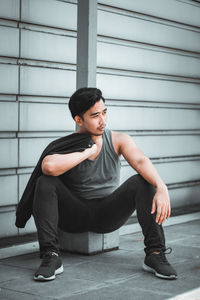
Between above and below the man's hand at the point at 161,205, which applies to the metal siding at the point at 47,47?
above

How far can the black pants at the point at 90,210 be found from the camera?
4.45 meters

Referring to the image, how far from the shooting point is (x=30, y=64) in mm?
5996

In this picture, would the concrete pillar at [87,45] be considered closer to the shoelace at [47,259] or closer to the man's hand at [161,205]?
the man's hand at [161,205]

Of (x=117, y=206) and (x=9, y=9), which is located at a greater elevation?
(x=9, y=9)

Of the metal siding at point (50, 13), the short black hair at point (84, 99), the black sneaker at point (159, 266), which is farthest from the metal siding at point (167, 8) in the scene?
the black sneaker at point (159, 266)

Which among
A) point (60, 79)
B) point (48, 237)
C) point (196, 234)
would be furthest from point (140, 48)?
point (48, 237)

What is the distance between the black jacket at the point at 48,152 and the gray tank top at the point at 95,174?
0.16 metres

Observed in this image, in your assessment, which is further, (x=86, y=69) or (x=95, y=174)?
(x=86, y=69)

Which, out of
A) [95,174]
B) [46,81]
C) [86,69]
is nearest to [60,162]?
[95,174]

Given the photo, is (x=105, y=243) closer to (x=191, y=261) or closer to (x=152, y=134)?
(x=191, y=261)

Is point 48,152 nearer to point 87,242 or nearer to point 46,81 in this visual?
point 87,242

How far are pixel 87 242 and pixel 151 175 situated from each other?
957mm

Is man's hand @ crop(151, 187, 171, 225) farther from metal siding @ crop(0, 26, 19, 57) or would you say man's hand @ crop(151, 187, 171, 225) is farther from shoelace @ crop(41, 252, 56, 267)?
metal siding @ crop(0, 26, 19, 57)

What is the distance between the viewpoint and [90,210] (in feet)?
15.8
